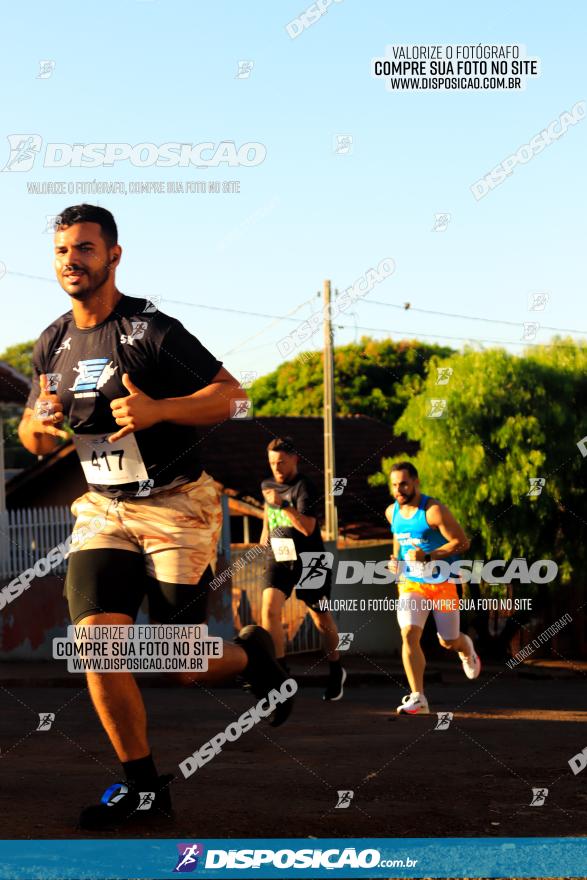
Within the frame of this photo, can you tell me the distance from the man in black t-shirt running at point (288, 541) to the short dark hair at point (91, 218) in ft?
15.3

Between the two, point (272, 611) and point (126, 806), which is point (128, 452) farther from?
point (272, 611)

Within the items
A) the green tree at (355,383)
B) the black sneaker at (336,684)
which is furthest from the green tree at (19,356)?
the black sneaker at (336,684)

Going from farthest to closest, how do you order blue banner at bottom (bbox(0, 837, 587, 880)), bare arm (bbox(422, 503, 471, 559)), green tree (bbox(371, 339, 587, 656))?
1. green tree (bbox(371, 339, 587, 656))
2. bare arm (bbox(422, 503, 471, 559))
3. blue banner at bottom (bbox(0, 837, 587, 880))

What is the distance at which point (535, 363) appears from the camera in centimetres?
2278

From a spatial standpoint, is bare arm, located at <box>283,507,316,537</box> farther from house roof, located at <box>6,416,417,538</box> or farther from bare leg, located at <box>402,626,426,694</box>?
house roof, located at <box>6,416,417,538</box>

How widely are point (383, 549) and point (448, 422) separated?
388cm

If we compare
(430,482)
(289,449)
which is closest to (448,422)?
(430,482)

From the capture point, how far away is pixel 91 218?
5.39m

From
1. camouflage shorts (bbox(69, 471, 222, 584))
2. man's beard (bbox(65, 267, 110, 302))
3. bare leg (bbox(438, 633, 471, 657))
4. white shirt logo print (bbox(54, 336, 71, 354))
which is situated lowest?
bare leg (bbox(438, 633, 471, 657))

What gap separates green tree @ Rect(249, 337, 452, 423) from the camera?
43438 millimetres

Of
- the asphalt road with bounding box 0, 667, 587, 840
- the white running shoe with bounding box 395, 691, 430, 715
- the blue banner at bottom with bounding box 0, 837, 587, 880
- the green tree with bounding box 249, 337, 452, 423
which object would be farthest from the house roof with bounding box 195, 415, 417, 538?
the blue banner at bottom with bounding box 0, 837, 587, 880

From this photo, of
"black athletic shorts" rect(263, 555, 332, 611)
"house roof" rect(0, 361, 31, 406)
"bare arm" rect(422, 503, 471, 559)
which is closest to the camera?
"bare arm" rect(422, 503, 471, 559)

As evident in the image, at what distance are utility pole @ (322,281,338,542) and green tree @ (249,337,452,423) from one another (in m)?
19.3

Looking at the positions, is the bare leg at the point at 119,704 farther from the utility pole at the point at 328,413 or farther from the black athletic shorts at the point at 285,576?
the utility pole at the point at 328,413
